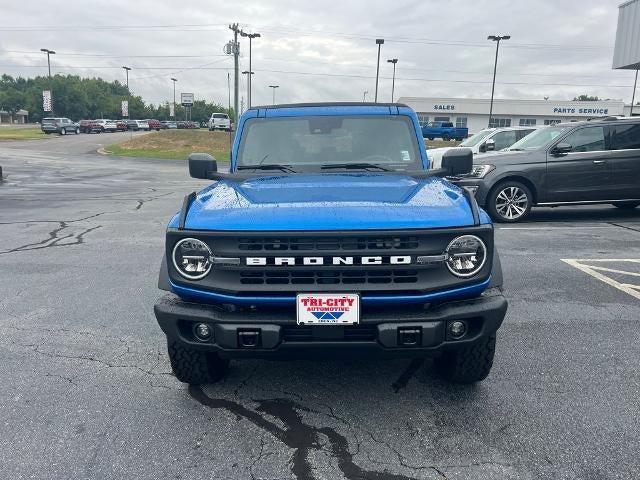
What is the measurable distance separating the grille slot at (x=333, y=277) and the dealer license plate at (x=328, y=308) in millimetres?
92

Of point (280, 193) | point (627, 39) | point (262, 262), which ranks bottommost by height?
point (262, 262)

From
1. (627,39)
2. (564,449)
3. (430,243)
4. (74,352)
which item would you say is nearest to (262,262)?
(430,243)

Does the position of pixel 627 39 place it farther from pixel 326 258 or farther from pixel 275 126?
pixel 326 258

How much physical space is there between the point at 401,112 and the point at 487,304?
2.30 metres

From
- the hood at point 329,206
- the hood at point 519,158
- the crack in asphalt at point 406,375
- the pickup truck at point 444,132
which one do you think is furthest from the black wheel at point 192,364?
the pickup truck at point 444,132

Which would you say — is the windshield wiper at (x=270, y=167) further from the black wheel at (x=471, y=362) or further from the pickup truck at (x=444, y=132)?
the pickup truck at (x=444, y=132)

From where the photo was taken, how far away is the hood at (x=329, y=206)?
2.82 metres

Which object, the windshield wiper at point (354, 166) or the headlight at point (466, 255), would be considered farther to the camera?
the windshield wiper at point (354, 166)

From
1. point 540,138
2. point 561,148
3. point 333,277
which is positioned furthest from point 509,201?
point 333,277

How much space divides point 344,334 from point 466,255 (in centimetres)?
80

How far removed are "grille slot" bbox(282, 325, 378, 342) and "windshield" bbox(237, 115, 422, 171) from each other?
171 cm

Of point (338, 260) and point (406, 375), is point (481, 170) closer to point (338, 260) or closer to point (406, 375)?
point (406, 375)

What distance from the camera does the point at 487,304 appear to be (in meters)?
2.89

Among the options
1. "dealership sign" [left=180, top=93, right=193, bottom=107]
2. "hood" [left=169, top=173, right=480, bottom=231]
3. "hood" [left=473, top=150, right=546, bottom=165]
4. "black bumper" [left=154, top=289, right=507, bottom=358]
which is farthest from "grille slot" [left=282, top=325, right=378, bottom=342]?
"dealership sign" [left=180, top=93, right=193, bottom=107]
